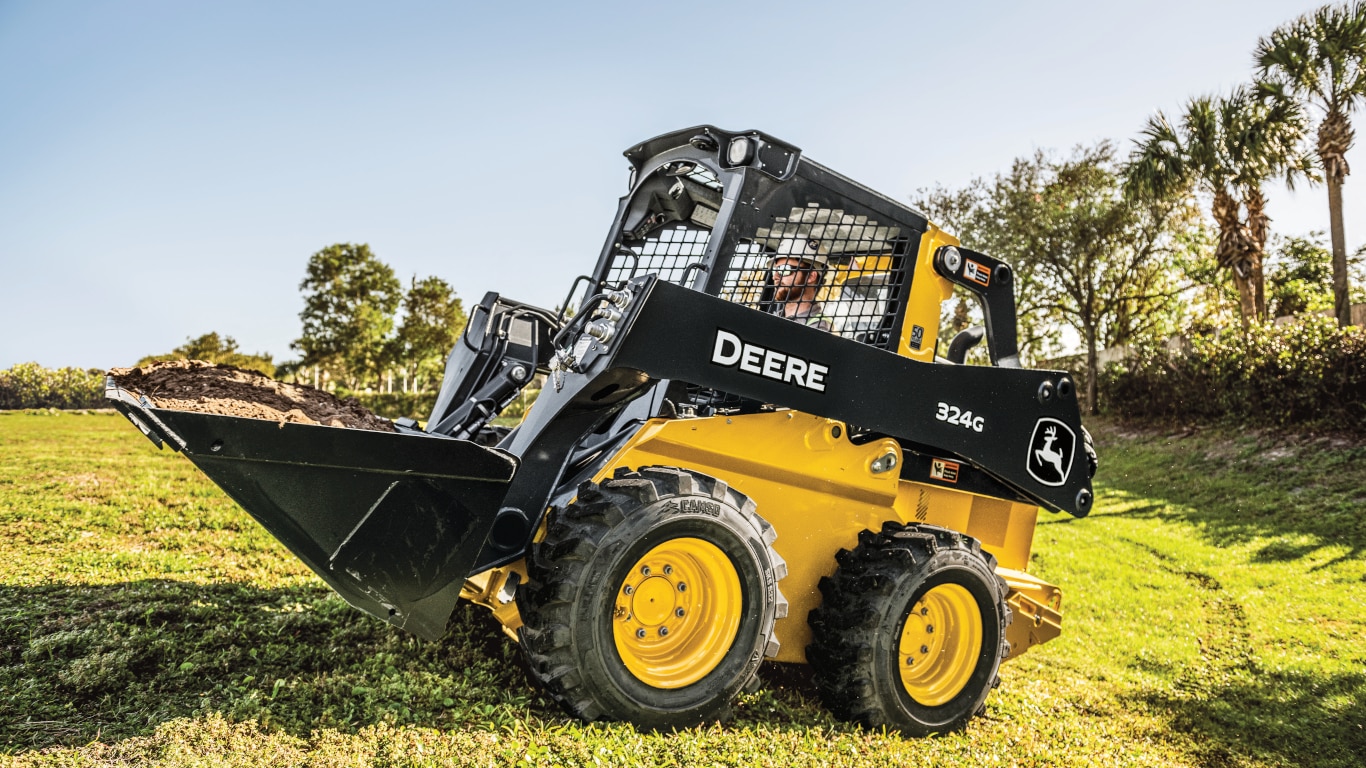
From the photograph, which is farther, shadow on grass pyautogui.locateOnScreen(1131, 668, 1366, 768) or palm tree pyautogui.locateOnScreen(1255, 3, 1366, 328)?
palm tree pyautogui.locateOnScreen(1255, 3, 1366, 328)

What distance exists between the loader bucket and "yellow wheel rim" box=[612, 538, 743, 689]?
0.68 m

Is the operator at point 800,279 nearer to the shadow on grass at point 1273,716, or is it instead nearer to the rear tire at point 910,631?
the rear tire at point 910,631

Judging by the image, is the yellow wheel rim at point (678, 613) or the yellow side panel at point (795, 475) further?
the yellow side panel at point (795, 475)

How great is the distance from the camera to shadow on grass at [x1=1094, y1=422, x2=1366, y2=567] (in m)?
10.2

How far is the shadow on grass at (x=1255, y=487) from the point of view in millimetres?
10164

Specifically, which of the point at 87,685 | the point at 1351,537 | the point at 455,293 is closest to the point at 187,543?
the point at 87,685

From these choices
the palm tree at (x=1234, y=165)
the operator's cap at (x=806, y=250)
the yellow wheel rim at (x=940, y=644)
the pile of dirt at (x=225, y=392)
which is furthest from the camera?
the palm tree at (x=1234, y=165)

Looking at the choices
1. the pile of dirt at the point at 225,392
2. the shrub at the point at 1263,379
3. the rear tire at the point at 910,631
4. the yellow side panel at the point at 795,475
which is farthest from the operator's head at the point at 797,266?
the shrub at the point at 1263,379

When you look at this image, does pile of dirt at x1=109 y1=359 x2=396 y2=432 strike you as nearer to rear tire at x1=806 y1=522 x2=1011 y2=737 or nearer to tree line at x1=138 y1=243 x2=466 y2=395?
rear tire at x1=806 y1=522 x2=1011 y2=737

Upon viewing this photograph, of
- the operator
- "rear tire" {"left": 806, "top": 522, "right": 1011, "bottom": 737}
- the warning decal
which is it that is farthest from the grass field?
the operator

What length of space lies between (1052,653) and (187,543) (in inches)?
255

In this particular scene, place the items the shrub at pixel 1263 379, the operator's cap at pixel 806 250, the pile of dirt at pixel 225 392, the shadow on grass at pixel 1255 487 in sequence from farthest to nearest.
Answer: the shrub at pixel 1263 379 → the shadow on grass at pixel 1255 487 → the operator's cap at pixel 806 250 → the pile of dirt at pixel 225 392

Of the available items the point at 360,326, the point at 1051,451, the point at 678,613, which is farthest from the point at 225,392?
the point at 360,326

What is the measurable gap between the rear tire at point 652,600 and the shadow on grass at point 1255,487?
340 inches
